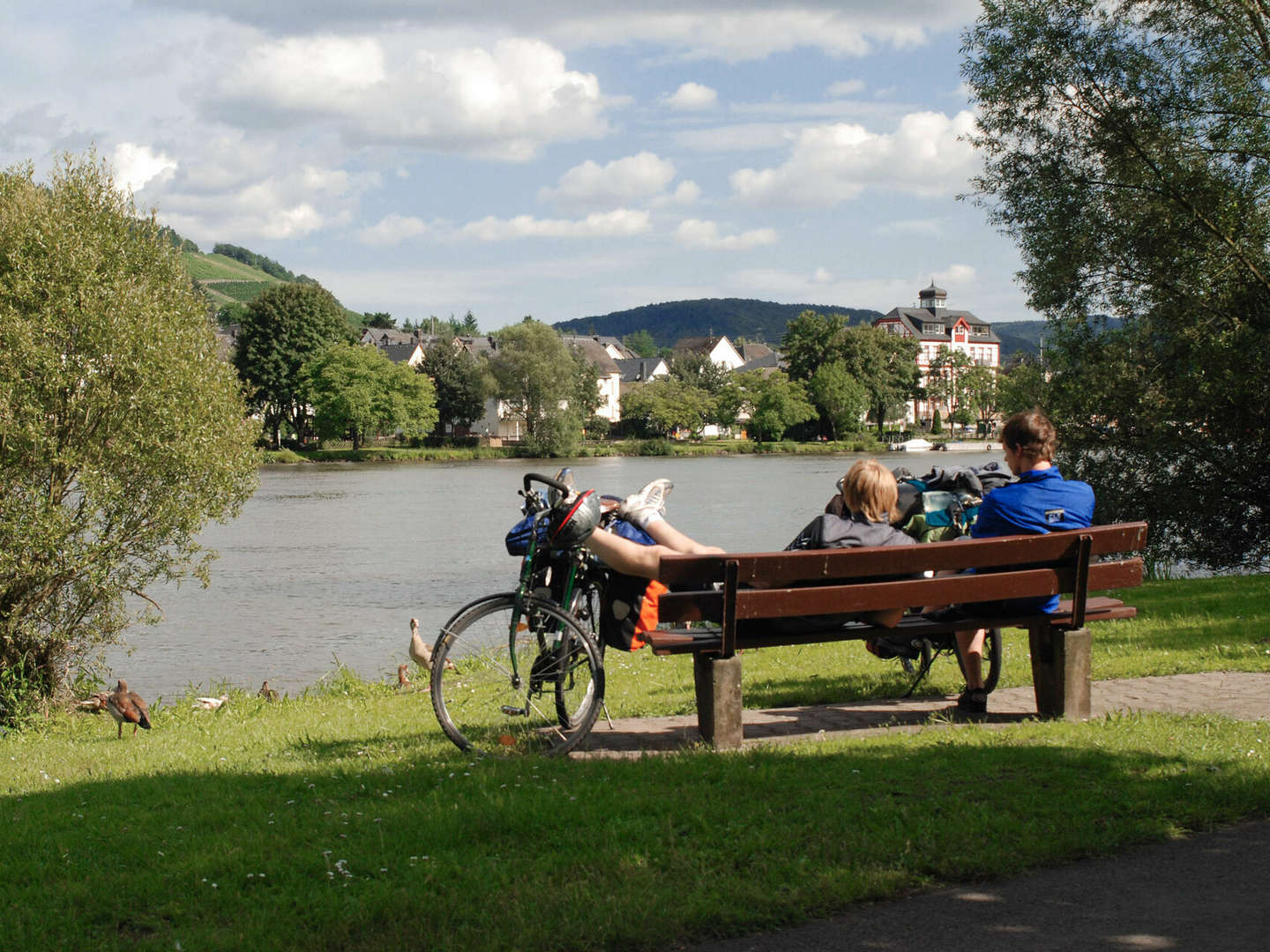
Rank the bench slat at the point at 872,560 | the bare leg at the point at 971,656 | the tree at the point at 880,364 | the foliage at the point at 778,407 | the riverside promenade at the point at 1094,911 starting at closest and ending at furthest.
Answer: the riverside promenade at the point at 1094,911
the bench slat at the point at 872,560
the bare leg at the point at 971,656
the foliage at the point at 778,407
the tree at the point at 880,364

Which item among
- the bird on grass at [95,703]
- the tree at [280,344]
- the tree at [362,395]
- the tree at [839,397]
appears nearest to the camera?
the bird on grass at [95,703]

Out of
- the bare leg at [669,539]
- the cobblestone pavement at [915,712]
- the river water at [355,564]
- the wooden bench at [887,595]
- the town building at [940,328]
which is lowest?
the river water at [355,564]

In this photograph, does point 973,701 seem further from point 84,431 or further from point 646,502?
point 84,431

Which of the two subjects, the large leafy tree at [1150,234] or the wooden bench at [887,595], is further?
the large leafy tree at [1150,234]

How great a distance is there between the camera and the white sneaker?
6031mm

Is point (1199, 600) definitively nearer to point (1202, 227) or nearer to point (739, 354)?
point (1202, 227)

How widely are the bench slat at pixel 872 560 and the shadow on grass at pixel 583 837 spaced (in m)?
0.82

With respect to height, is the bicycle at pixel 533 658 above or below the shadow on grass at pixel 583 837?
above

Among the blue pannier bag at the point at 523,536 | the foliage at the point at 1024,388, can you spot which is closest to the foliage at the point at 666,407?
the foliage at the point at 1024,388

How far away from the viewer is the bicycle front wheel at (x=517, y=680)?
19.0 feet

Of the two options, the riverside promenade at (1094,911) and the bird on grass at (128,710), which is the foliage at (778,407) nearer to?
the bird on grass at (128,710)

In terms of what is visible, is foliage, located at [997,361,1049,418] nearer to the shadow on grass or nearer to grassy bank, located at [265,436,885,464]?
the shadow on grass

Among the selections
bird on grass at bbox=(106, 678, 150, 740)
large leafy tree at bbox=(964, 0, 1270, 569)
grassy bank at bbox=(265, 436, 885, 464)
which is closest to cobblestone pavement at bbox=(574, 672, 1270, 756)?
bird on grass at bbox=(106, 678, 150, 740)

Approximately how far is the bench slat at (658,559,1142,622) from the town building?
16750 cm
